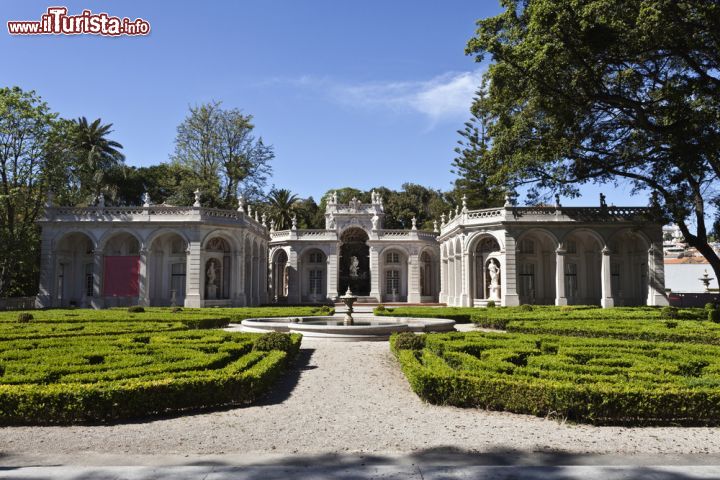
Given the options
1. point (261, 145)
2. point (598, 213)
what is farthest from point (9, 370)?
point (261, 145)

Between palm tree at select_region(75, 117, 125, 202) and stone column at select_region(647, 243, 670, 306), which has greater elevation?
palm tree at select_region(75, 117, 125, 202)

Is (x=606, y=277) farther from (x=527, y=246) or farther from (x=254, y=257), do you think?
(x=254, y=257)

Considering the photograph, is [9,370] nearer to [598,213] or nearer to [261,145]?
[598,213]

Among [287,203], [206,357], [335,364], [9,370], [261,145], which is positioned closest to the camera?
[9,370]

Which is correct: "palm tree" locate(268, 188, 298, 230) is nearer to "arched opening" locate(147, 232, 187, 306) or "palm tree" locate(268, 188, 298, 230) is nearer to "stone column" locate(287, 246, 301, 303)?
"stone column" locate(287, 246, 301, 303)

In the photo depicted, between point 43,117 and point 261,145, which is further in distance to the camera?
point 261,145

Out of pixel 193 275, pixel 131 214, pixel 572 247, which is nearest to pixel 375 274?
pixel 572 247

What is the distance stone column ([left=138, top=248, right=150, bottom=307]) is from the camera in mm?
34156

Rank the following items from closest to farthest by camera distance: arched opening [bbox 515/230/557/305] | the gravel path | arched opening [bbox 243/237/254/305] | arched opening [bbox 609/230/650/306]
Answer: the gravel path
arched opening [bbox 609/230/650/306]
arched opening [bbox 515/230/557/305]
arched opening [bbox 243/237/254/305]

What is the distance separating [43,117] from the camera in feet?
106

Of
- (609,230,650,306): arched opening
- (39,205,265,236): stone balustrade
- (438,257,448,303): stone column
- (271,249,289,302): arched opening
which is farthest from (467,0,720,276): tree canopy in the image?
(271,249,289,302): arched opening

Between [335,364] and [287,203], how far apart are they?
4789 centimetres

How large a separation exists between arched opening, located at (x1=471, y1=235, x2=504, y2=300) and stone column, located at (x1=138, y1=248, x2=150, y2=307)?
73.2ft

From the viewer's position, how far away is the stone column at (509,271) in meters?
33.5
